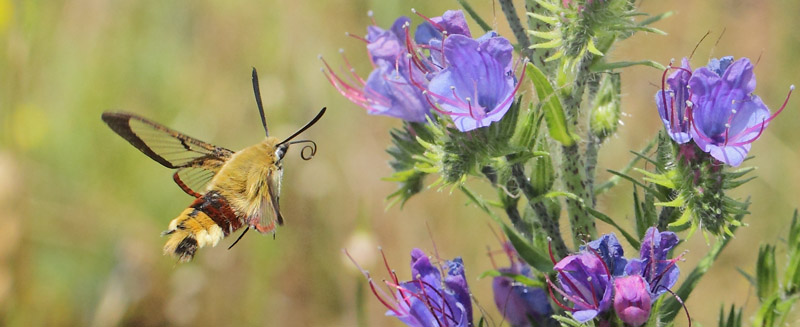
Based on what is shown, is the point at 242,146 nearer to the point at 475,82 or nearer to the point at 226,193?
the point at 226,193

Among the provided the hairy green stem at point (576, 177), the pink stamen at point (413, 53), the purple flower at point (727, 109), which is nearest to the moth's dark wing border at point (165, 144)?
the pink stamen at point (413, 53)

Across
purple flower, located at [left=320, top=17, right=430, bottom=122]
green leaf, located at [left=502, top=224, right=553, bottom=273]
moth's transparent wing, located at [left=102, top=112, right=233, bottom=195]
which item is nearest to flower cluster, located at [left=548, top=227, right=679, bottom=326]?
green leaf, located at [left=502, top=224, right=553, bottom=273]

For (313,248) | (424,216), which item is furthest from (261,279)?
(424,216)

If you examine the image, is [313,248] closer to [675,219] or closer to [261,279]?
[261,279]

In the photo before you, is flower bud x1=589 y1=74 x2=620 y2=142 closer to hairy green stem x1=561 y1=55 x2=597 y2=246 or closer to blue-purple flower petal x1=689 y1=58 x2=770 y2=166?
hairy green stem x1=561 y1=55 x2=597 y2=246

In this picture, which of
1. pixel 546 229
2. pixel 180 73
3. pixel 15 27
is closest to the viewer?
pixel 546 229

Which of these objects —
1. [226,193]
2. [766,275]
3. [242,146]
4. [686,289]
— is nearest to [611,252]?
[686,289]

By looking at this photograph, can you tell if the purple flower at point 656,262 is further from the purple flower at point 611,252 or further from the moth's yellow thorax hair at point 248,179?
the moth's yellow thorax hair at point 248,179
